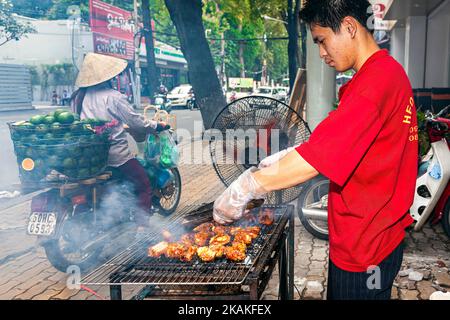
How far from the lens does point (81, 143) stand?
4051 mm

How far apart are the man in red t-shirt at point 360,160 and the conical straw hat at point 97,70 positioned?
132 inches

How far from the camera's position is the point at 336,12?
6.23ft

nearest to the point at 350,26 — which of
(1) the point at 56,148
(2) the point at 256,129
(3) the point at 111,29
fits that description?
(2) the point at 256,129

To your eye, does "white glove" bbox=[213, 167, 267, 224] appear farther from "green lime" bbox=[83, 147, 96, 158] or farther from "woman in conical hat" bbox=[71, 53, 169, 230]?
"woman in conical hat" bbox=[71, 53, 169, 230]

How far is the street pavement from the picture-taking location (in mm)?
4062

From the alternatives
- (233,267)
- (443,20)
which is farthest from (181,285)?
(443,20)

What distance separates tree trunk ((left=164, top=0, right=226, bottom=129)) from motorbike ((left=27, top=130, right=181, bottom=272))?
6.60m

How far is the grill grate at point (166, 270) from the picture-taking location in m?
2.09

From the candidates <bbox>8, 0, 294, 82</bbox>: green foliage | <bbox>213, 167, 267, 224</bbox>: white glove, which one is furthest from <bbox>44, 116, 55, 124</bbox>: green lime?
<bbox>8, 0, 294, 82</bbox>: green foliage

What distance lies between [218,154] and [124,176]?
45.7 inches

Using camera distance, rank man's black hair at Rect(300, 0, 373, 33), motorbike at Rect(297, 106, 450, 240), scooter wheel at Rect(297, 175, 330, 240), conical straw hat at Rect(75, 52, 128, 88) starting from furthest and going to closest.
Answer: scooter wheel at Rect(297, 175, 330, 240), conical straw hat at Rect(75, 52, 128, 88), motorbike at Rect(297, 106, 450, 240), man's black hair at Rect(300, 0, 373, 33)

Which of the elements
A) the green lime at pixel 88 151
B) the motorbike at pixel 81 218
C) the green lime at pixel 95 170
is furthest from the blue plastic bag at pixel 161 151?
the green lime at pixel 88 151

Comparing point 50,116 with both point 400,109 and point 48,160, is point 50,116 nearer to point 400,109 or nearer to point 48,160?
point 48,160

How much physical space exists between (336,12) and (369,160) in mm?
677
